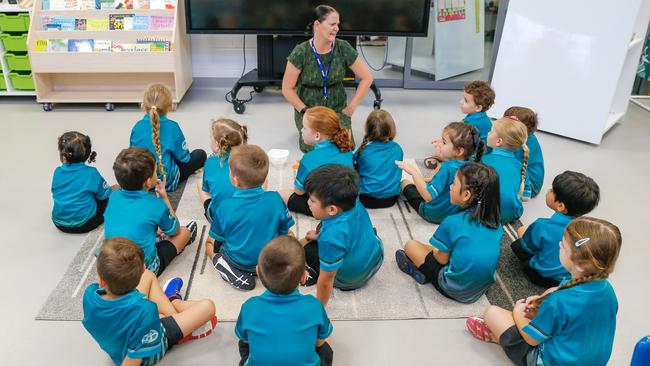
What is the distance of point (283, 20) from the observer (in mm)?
4461

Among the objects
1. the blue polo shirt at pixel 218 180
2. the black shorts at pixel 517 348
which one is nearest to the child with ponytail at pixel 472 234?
the black shorts at pixel 517 348

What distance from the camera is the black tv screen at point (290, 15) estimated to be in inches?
174

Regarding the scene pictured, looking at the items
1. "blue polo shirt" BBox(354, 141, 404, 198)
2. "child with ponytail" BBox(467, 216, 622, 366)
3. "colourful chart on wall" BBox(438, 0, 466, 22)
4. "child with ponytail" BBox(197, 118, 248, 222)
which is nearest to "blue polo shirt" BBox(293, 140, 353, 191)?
"blue polo shirt" BBox(354, 141, 404, 198)

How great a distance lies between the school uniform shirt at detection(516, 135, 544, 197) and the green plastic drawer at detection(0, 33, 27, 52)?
3.98m

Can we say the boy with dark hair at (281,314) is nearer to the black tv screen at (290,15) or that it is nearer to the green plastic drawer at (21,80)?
the black tv screen at (290,15)

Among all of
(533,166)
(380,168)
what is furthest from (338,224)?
(533,166)

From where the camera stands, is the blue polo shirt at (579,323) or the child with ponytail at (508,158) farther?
the child with ponytail at (508,158)

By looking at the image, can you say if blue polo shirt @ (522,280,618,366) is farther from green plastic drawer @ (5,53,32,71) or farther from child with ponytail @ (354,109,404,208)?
green plastic drawer @ (5,53,32,71)

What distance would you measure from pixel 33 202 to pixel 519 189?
2.71m

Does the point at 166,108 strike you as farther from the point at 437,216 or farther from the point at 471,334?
the point at 471,334

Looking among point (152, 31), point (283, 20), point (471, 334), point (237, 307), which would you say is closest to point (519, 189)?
point (471, 334)

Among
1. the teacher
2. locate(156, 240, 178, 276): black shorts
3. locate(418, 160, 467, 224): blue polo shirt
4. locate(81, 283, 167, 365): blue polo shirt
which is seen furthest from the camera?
the teacher

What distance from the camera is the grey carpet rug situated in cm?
224

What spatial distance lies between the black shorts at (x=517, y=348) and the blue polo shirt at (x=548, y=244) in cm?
48
